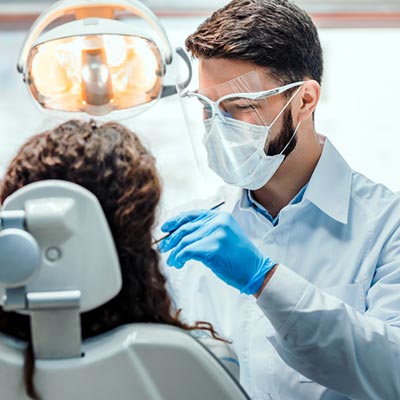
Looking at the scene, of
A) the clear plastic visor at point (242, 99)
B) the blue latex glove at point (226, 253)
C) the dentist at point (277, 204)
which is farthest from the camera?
the clear plastic visor at point (242, 99)

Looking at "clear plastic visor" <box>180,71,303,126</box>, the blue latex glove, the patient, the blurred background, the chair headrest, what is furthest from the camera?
the blurred background

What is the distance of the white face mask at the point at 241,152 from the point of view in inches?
75.4

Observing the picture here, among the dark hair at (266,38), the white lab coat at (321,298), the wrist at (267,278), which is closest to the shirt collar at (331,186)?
the white lab coat at (321,298)

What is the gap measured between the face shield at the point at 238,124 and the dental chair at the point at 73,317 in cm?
87

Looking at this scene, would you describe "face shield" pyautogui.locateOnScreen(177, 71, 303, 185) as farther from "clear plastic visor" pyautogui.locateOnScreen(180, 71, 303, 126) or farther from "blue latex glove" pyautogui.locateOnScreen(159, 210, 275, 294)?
"blue latex glove" pyautogui.locateOnScreen(159, 210, 275, 294)


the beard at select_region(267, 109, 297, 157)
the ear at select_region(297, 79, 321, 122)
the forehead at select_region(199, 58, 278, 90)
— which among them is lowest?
the beard at select_region(267, 109, 297, 157)

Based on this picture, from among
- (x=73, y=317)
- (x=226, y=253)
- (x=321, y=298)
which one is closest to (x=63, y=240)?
(x=73, y=317)

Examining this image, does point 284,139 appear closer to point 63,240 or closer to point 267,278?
point 267,278

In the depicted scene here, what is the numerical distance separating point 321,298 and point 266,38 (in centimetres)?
71

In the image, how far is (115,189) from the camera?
3.87 feet

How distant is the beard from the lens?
6.38 feet

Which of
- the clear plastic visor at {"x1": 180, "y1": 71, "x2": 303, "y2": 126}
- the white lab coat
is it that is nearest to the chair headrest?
the white lab coat

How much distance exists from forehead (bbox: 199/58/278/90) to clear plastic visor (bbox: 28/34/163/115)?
0.16 m

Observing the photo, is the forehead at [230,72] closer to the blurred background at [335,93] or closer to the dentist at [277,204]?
the dentist at [277,204]
